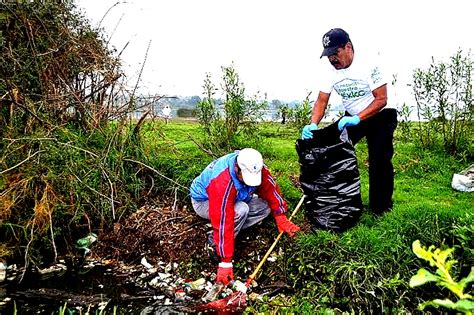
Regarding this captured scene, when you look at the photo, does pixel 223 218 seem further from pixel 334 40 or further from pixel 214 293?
pixel 334 40

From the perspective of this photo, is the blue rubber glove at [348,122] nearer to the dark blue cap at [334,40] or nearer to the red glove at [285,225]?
the dark blue cap at [334,40]

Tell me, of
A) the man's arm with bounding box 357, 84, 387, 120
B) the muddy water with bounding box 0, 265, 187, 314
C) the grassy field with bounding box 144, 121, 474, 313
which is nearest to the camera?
the grassy field with bounding box 144, 121, 474, 313

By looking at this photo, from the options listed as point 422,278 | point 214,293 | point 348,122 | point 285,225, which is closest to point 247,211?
point 285,225

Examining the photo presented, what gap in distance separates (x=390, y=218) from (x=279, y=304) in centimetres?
125

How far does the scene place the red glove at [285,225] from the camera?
14.9ft

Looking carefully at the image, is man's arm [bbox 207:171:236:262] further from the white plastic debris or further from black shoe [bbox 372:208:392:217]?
the white plastic debris

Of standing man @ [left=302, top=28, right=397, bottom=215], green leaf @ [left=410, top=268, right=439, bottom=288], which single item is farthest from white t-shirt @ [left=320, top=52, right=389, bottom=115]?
green leaf @ [left=410, top=268, right=439, bottom=288]

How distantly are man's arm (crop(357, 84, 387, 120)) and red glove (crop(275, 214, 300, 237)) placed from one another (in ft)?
3.77

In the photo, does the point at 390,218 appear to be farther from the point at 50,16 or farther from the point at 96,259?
the point at 50,16

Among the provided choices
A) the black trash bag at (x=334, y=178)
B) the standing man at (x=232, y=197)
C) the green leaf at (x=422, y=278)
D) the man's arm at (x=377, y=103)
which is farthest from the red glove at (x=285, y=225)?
the green leaf at (x=422, y=278)

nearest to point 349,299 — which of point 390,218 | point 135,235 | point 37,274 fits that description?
point 390,218

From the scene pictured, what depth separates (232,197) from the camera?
417cm

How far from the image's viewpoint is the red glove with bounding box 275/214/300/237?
179 inches

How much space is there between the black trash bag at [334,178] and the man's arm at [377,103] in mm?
239
